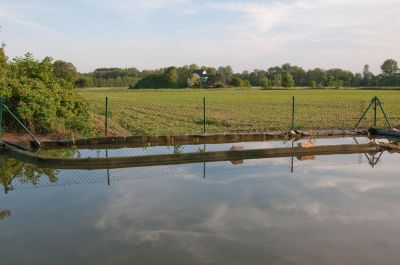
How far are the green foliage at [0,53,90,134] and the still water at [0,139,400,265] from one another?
158 inches

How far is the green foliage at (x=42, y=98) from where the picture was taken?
14.1 meters

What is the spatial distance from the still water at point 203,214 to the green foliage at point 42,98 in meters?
4.00

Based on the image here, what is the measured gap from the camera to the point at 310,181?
348 inches

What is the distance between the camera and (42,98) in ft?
47.1

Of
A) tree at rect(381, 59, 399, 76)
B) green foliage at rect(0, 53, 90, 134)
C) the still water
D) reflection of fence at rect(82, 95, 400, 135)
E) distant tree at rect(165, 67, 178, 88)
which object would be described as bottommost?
the still water

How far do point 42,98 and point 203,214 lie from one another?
964 cm

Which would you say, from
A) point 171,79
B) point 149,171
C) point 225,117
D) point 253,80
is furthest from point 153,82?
point 149,171

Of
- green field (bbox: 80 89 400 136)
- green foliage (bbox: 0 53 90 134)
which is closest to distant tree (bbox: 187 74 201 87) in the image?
green field (bbox: 80 89 400 136)

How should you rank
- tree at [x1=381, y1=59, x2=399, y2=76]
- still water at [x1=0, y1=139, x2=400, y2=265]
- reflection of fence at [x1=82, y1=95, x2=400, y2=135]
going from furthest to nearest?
tree at [x1=381, y1=59, x2=399, y2=76]
reflection of fence at [x1=82, y1=95, x2=400, y2=135]
still water at [x1=0, y1=139, x2=400, y2=265]

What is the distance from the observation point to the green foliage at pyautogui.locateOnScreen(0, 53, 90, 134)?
14086mm

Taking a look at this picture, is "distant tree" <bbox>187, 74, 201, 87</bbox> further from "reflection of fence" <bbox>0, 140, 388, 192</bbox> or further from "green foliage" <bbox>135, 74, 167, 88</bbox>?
"reflection of fence" <bbox>0, 140, 388, 192</bbox>

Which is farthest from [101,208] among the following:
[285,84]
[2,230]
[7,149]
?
[285,84]

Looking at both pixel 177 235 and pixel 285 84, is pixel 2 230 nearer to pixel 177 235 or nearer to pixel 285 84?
pixel 177 235

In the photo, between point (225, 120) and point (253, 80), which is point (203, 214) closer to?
point (225, 120)
